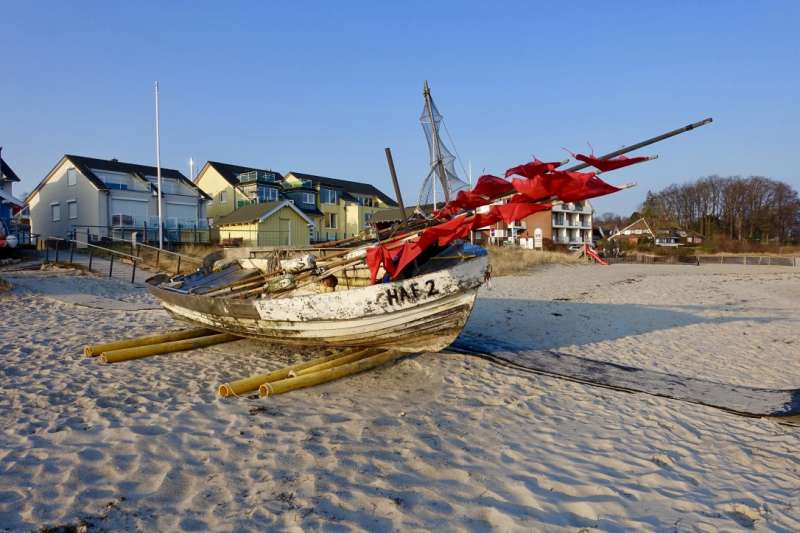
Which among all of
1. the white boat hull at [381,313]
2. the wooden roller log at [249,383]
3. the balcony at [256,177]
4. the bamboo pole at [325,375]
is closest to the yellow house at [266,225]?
the balcony at [256,177]

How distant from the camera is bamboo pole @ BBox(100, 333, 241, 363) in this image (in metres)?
7.04

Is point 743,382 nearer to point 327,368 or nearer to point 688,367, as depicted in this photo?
point 688,367

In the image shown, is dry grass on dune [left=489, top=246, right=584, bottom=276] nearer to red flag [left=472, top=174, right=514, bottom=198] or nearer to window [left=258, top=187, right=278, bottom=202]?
red flag [left=472, top=174, right=514, bottom=198]

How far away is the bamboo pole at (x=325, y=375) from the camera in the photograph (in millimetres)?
5590

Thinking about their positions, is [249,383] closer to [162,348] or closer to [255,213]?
[162,348]

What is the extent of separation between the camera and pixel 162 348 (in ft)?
25.0

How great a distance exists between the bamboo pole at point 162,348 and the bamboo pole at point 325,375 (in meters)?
2.92

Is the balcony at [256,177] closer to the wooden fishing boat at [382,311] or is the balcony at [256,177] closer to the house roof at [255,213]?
the house roof at [255,213]

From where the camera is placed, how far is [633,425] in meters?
5.24

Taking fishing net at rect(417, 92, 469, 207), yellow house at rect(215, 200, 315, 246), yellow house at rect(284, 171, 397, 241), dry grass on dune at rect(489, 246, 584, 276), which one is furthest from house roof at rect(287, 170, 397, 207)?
fishing net at rect(417, 92, 469, 207)

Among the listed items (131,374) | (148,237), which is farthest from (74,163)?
(131,374)

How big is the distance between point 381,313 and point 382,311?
37 mm

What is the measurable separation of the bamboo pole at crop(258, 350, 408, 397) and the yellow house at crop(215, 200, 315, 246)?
1148 inches

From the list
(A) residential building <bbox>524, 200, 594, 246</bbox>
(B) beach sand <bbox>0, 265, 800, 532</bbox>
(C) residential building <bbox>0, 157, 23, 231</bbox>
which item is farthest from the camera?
(A) residential building <bbox>524, 200, 594, 246</bbox>
